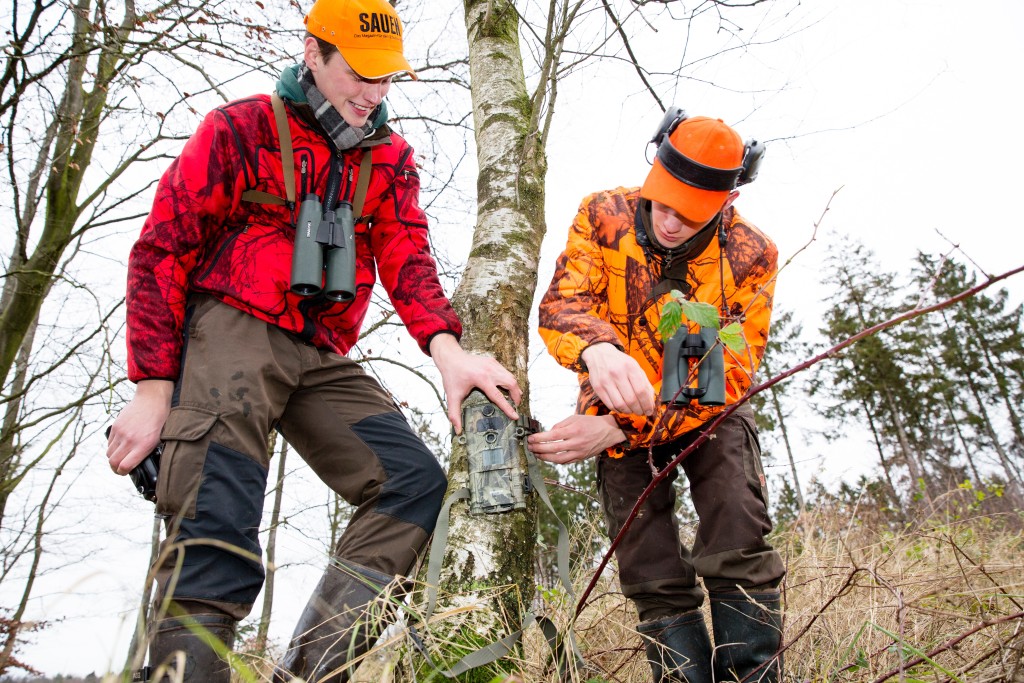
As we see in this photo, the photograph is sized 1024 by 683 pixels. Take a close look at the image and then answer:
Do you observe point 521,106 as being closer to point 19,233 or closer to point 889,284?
point 19,233

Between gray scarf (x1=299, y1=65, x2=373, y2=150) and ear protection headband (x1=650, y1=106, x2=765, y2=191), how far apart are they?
1069 millimetres

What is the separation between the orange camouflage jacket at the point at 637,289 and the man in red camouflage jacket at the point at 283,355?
48 cm

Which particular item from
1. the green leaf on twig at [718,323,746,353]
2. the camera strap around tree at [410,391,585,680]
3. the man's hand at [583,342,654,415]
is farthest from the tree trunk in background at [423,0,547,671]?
the green leaf on twig at [718,323,746,353]

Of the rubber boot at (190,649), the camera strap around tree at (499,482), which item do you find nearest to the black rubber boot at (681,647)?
the camera strap around tree at (499,482)

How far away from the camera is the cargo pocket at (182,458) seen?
5.34 ft

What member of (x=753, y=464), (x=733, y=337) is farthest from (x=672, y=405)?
(x=733, y=337)

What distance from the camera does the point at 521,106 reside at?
2.88 meters

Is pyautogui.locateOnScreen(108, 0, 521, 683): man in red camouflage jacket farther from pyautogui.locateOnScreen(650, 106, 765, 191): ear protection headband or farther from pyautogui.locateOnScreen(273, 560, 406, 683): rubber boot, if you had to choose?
pyautogui.locateOnScreen(650, 106, 765, 191): ear protection headband

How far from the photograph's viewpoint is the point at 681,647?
2.17 m

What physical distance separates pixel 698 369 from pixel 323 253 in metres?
1.23

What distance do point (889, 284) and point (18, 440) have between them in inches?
1187

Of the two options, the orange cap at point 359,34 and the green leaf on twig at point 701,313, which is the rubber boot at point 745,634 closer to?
the green leaf on twig at point 701,313

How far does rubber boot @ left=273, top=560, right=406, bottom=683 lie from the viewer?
166 centimetres

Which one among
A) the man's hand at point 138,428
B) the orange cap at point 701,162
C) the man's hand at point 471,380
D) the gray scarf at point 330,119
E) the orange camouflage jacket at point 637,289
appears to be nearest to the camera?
the man's hand at point 138,428
